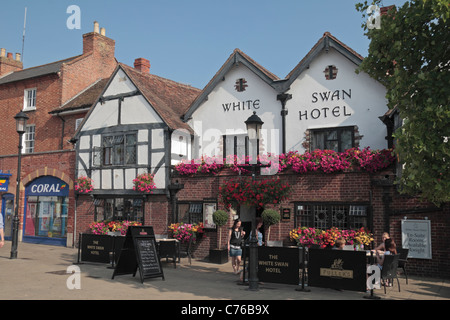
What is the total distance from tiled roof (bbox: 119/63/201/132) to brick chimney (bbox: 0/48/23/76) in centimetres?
1403

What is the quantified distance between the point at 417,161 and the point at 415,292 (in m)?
4.27

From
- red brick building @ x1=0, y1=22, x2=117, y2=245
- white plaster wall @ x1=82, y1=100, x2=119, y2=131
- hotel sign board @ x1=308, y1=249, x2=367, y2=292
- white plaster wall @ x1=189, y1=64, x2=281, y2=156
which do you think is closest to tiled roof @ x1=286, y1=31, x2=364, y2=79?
white plaster wall @ x1=189, y1=64, x2=281, y2=156

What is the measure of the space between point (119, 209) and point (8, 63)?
17.5 meters

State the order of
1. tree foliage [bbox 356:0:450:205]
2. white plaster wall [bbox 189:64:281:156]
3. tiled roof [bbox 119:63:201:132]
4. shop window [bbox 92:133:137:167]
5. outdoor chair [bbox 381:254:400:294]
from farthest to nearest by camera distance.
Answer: shop window [bbox 92:133:137:167], tiled roof [bbox 119:63:201:132], white plaster wall [bbox 189:64:281:156], outdoor chair [bbox 381:254:400:294], tree foliage [bbox 356:0:450:205]

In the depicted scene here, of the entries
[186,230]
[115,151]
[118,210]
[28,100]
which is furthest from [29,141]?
[186,230]

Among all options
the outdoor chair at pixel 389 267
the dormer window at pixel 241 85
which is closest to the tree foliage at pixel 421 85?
the outdoor chair at pixel 389 267

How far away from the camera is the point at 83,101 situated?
23.4 m

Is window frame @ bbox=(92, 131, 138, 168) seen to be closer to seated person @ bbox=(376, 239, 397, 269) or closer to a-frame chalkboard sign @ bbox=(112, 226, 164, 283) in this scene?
a-frame chalkboard sign @ bbox=(112, 226, 164, 283)

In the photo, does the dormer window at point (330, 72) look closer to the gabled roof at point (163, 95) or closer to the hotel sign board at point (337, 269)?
the gabled roof at point (163, 95)

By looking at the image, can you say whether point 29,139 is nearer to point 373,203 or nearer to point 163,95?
point 163,95

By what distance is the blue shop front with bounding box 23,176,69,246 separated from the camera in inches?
849

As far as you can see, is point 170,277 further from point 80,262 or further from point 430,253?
point 430,253
